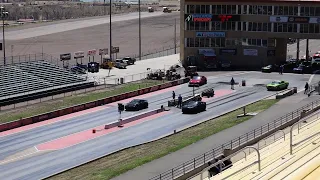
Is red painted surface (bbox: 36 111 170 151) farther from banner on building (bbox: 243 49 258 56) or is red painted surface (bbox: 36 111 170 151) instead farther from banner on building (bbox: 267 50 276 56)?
banner on building (bbox: 267 50 276 56)

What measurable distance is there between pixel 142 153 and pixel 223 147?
5.73 meters

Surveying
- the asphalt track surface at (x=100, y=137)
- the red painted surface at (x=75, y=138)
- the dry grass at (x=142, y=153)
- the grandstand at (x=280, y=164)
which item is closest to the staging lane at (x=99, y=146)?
the asphalt track surface at (x=100, y=137)

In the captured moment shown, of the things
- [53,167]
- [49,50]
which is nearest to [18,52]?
[49,50]

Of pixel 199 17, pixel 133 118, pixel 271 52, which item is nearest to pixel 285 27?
pixel 271 52

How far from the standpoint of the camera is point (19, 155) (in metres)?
41.9

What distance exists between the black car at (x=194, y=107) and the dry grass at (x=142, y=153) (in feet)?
14.2

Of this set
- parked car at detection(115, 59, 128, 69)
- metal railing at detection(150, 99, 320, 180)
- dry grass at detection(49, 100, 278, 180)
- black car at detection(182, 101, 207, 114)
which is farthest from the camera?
parked car at detection(115, 59, 128, 69)

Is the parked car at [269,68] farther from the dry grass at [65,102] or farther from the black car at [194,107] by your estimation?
the black car at [194,107]

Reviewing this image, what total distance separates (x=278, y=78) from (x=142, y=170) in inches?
1621

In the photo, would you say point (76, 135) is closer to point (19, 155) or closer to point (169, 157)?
point (19, 155)

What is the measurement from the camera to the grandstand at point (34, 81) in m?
60.2

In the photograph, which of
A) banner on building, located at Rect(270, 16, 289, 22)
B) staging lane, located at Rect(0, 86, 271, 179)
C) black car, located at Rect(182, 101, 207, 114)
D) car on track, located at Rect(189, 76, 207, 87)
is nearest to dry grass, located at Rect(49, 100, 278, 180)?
staging lane, located at Rect(0, 86, 271, 179)

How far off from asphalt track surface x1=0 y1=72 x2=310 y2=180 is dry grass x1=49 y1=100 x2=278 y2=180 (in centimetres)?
162

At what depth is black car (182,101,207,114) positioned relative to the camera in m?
54.1
